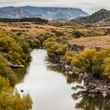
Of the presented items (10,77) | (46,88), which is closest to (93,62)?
(46,88)

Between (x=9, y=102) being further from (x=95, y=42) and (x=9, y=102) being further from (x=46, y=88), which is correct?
(x=95, y=42)

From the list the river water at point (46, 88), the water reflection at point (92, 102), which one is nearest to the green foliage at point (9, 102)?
the river water at point (46, 88)

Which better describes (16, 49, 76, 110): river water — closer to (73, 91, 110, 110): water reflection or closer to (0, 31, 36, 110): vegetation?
(73, 91, 110, 110): water reflection

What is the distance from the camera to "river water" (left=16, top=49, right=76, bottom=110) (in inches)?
2587

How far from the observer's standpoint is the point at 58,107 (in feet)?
211

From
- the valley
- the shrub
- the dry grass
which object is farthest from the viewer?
the dry grass

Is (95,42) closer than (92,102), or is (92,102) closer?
(92,102)

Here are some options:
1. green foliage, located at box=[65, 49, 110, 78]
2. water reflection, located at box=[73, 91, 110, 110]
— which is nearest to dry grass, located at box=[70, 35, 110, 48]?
green foliage, located at box=[65, 49, 110, 78]

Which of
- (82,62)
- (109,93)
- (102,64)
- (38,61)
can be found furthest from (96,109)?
(38,61)

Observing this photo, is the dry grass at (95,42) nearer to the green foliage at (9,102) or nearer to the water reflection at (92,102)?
the water reflection at (92,102)

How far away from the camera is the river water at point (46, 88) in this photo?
6572 centimetres

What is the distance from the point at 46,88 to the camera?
268 ft

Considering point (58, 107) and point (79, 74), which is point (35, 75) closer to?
point (79, 74)

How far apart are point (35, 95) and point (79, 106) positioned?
395 inches
